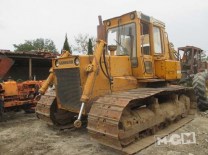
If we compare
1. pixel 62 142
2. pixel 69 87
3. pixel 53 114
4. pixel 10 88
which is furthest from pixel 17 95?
pixel 62 142

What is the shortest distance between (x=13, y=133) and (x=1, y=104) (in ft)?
5.12

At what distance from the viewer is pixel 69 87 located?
584 centimetres

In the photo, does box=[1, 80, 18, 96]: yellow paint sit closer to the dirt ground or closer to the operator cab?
the dirt ground

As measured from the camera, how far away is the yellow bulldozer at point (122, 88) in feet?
16.0

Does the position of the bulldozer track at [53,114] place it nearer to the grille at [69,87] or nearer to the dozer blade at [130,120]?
the grille at [69,87]

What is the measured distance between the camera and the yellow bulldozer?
4.88 meters

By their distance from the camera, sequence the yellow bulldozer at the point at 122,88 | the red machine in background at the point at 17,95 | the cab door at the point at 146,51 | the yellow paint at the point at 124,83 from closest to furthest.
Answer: the yellow bulldozer at the point at 122,88 → the yellow paint at the point at 124,83 → the cab door at the point at 146,51 → the red machine in background at the point at 17,95

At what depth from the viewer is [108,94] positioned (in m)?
5.62

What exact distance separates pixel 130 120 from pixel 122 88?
1082 mm

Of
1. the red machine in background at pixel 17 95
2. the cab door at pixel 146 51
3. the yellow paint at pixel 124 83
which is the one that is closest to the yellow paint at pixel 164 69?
the cab door at pixel 146 51

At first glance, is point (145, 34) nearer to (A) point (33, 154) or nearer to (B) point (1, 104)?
(A) point (33, 154)

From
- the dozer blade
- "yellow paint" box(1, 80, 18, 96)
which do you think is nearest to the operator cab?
the dozer blade

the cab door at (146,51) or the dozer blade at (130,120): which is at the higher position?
the cab door at (146,51)

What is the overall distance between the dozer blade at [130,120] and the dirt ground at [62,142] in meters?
0.26
